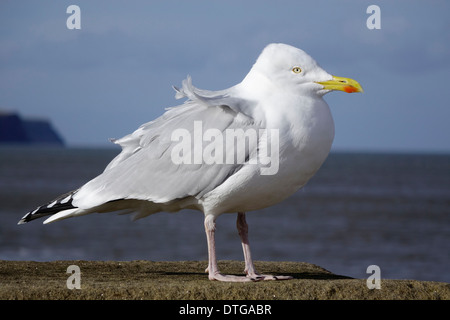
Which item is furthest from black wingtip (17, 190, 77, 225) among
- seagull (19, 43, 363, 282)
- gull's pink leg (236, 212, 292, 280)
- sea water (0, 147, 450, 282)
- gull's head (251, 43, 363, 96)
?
sea water (0, 147, 450, 282)

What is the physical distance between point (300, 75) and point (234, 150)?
0.96m

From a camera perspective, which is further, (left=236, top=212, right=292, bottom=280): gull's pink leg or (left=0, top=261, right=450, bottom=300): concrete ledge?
(left=236, top=212, right=292, bottom=280): gull's pink leg

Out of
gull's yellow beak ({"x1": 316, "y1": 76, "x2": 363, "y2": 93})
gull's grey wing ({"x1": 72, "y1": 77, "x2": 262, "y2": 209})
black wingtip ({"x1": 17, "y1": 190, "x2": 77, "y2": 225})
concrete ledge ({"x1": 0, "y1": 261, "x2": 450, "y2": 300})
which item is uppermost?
gull's yellow beak ({"x1": 316, "y1": 76, "x2": 363, "y2": 93})

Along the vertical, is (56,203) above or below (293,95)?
below

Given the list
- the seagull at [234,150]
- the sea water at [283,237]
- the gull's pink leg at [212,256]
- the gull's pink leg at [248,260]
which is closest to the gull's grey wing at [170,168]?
the seagull at [234,150]

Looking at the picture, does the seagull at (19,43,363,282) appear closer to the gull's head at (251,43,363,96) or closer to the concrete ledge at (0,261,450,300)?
the gull's head at (251,43,363,96)

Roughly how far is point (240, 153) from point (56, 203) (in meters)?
1.85

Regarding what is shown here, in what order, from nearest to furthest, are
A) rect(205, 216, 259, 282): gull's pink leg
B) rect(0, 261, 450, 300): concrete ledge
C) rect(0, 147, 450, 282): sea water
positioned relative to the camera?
rect(0, 261, 450, 300): concrete ledge, rect(205, 216, 259, 282): gull's pink leg, rect(0, 147, 450, 282): sea water

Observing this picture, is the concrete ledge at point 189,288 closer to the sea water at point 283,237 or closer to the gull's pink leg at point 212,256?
the gull's pink leg at point 212,256

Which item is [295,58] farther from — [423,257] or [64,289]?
[423,257]

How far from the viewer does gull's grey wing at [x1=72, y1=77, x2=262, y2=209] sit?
248 inches

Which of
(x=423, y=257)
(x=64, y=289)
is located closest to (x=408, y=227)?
(x=423, y=257)
